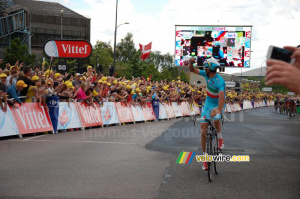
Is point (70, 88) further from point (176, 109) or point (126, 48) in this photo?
point (126, 48)

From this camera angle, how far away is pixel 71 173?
7688 mm

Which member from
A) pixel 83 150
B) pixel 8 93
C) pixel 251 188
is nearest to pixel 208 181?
pixel 251 188

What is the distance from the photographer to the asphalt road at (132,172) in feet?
20.7

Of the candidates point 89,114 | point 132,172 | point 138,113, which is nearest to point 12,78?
point 89,114

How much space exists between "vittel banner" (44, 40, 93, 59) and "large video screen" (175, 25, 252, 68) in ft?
61.5

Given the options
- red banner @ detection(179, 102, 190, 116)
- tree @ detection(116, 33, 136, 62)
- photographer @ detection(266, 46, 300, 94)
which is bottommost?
red banner @ detection(179, 102, 190, 116)

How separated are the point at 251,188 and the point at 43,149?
230 inches

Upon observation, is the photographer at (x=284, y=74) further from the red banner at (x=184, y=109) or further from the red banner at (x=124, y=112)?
the red banner at (x=184, y=109)

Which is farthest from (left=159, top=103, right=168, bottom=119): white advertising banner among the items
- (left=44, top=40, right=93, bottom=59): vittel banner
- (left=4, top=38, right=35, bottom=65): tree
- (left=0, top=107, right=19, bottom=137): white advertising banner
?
(left=4, top=38, right=35, bottom=65): tree

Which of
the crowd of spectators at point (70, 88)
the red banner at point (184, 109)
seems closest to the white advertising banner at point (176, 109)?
the red banner at point (184, 109)

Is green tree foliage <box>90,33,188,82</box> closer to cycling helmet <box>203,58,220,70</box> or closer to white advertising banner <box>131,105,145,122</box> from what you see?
white advertising banner <box>131,105,145,122</box>

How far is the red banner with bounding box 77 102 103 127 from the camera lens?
17.0m

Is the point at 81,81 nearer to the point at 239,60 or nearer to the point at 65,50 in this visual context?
the point at 65,50

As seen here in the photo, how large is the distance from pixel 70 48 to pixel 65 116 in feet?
27.8
